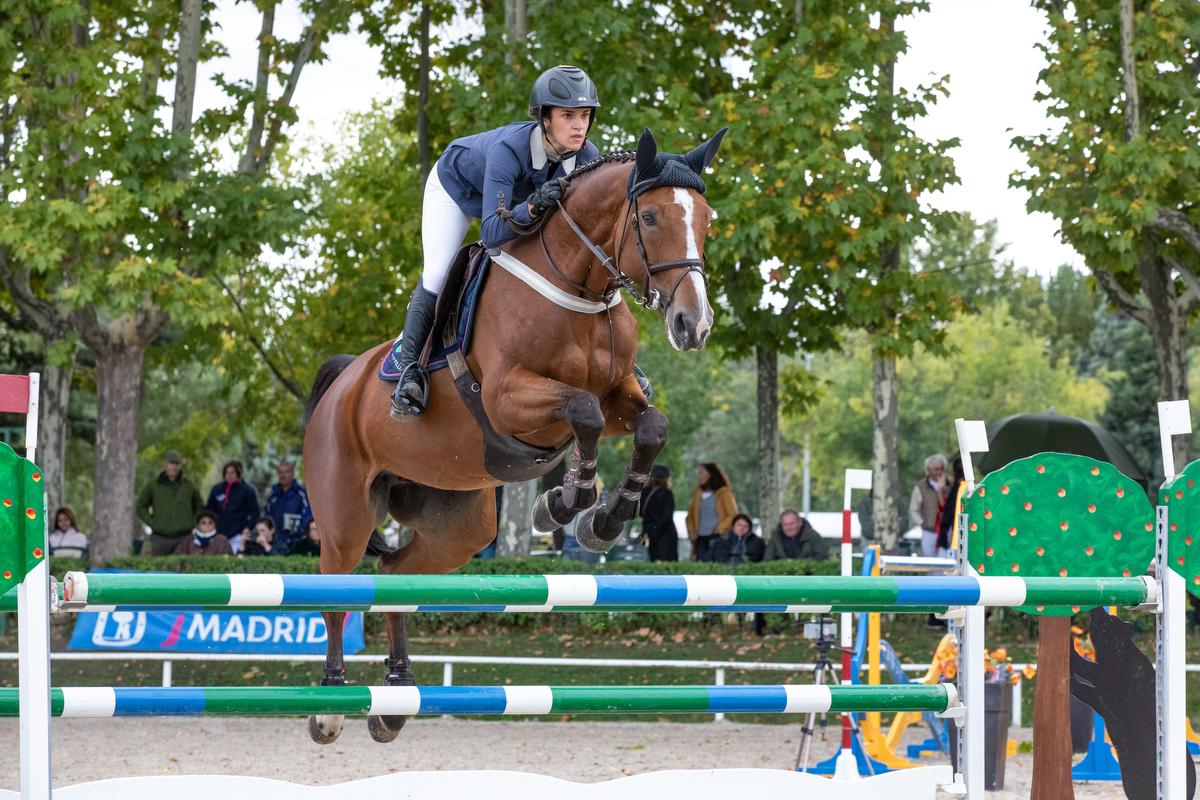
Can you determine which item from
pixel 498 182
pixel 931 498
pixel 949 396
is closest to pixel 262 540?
pixel 931 498

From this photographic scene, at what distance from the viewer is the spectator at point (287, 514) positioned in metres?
13.8

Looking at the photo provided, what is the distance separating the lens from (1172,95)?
13375 mm

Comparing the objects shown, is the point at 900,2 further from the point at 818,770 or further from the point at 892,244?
the point at 818,770

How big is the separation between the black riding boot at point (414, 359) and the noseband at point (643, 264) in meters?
0.57

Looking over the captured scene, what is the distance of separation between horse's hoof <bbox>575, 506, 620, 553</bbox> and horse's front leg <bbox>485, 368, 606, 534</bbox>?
38mm

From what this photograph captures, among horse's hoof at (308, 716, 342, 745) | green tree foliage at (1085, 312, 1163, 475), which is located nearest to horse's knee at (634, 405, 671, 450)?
horse's hoof at (308, 716, 342, 745)

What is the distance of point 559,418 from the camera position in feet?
15.1

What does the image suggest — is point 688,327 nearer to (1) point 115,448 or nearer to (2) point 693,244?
(2) point 693,244

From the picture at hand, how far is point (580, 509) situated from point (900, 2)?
10491 mm

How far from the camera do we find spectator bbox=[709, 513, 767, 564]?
13.3m

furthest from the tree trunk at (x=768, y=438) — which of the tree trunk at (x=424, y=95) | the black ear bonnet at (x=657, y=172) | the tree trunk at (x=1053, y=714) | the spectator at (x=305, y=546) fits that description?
the tree trunk at (x=1053, y=714)

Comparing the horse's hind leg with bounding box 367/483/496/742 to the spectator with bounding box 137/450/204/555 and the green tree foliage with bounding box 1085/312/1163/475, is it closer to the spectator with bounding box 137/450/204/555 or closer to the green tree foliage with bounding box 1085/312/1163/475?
the spectator with bounding box 137/450/204/555

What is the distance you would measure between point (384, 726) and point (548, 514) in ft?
3.27

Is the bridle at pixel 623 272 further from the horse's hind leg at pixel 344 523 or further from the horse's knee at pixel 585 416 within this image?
the horse's hind leg at pixel 344 523
